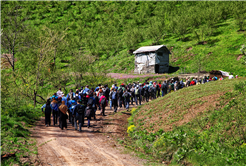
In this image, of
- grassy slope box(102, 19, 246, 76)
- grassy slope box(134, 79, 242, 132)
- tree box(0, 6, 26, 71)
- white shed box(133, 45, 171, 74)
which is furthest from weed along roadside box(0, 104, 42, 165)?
white shed box(133, 45, 171, 74)

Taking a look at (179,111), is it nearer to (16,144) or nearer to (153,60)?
(16,144)

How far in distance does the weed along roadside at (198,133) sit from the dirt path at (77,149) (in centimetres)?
141

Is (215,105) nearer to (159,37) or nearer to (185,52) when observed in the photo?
(185,52)

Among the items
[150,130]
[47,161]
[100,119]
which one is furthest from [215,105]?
[47,161]

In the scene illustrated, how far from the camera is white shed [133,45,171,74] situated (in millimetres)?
46219

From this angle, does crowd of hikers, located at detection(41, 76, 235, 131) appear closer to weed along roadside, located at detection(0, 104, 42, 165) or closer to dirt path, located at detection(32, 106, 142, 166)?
dirt path, located at detection(32, 106, 142, 166)

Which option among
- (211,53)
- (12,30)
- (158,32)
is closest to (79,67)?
(12,30)

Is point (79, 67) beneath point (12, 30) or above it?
beneath

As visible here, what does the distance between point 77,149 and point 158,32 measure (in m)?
59.3

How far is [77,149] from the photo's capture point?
33.2 feet

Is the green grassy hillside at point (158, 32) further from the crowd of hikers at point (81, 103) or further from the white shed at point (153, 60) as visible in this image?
the crowd of hikers at point (81, 103)

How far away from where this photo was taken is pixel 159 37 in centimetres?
6438

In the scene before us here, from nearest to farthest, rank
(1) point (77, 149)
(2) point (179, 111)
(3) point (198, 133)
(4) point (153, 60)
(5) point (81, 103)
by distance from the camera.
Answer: (1) point (77, 149) → (3) point (198, 133) → (2) point (179, 111) → (5) point (81, 103) → (4) point (153, 60)

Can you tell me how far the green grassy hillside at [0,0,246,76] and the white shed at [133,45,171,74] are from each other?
4.95 metres
